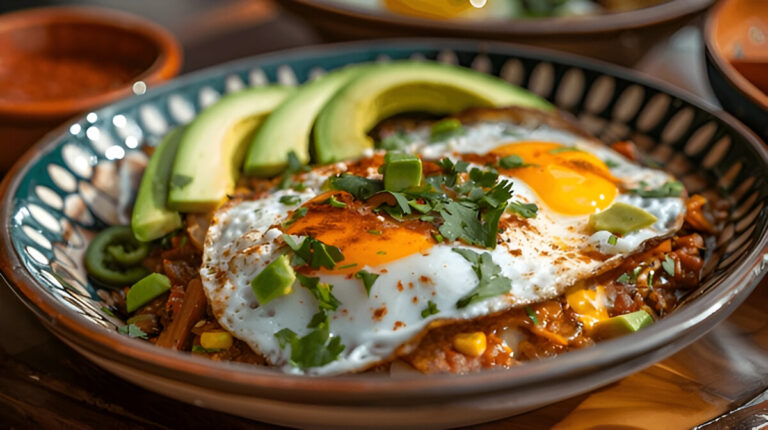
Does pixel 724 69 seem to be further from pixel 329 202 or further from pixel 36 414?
pixel 36 414

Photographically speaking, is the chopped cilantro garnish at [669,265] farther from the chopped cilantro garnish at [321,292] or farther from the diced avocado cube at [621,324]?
the chopped cilantro garnish at [321,292]

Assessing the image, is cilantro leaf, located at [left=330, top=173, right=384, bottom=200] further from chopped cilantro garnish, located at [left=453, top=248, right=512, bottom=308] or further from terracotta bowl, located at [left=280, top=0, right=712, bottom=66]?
terracotta bowl, located at [left=280, top=0, right=712, bottom=66]

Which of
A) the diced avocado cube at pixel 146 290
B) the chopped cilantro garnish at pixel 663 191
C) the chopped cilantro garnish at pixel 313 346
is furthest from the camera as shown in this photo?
the chopped cilantro garnish at pixel 663 191

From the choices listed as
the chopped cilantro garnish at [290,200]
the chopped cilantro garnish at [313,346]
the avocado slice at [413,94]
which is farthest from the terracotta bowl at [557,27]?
the chopped cilantro garnish at [313,346]

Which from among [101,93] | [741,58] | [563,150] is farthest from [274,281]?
[741,58]

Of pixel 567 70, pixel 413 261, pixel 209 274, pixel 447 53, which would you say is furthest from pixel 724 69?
pixel 209 274

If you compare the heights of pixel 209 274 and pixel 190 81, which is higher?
pixel 190 81
